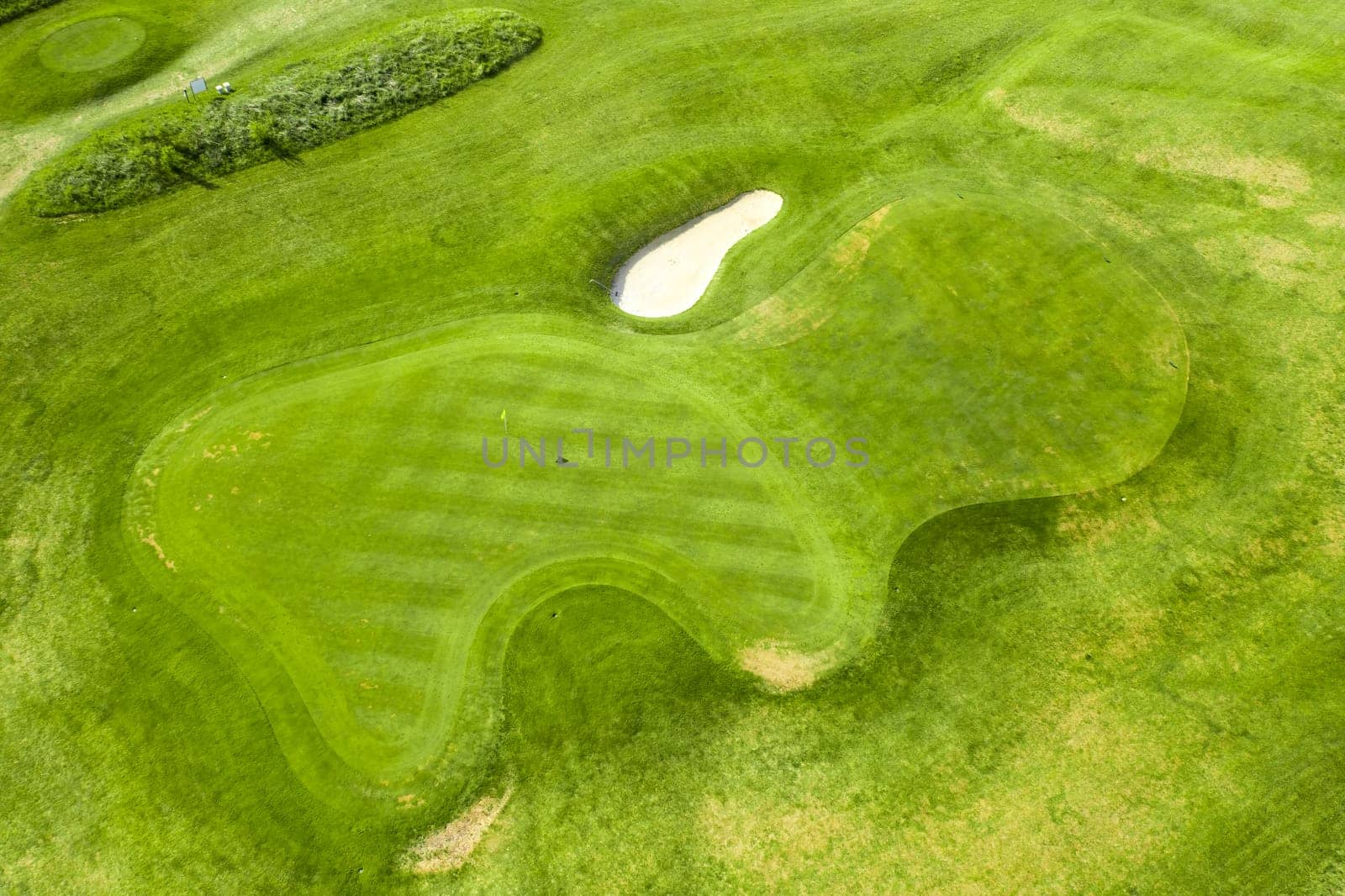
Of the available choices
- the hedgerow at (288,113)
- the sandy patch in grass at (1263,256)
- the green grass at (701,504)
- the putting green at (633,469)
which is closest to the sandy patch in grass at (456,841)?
the green grass at (701,504)

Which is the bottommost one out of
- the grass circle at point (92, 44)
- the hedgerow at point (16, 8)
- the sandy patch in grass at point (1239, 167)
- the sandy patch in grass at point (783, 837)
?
the sandy patch in grass at point (783, 837)

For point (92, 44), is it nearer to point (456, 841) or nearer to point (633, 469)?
point (633, 469)

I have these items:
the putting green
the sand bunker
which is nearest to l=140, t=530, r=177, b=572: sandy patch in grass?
the putting green

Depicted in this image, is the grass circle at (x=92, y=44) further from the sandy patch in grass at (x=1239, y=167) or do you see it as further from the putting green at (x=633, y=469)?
the sandy patch in grass at (x=1239, y=167)

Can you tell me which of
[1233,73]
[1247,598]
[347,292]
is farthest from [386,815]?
[1233,73]

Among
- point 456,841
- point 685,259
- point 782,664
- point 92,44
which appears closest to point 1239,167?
point 685,259

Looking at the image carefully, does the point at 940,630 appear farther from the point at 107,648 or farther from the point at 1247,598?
the point at 107,648
